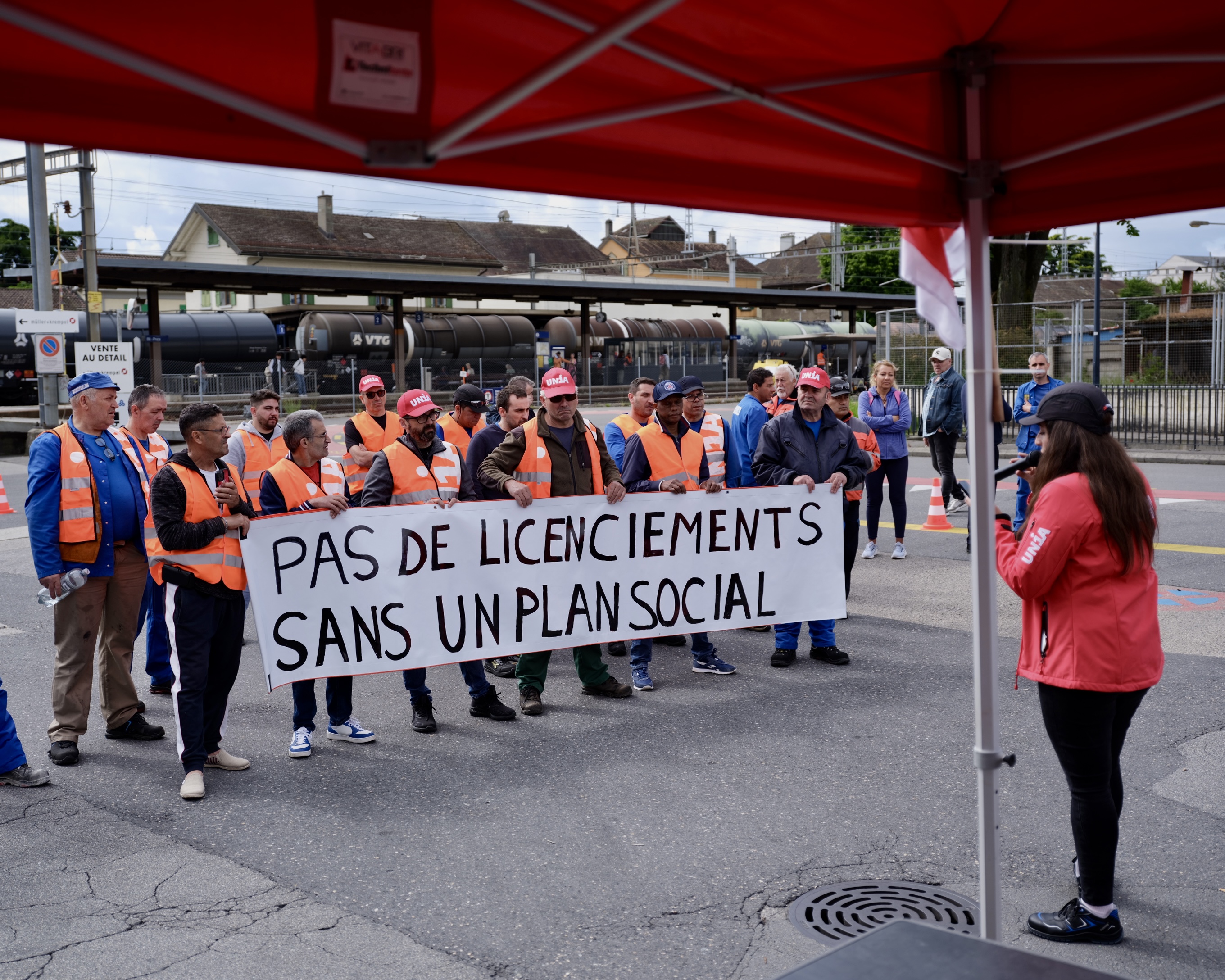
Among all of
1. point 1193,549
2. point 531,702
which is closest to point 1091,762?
point 531,702

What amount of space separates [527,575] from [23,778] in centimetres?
294

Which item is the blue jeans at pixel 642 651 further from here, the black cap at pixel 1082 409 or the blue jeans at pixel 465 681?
the black cap at pixel 1082 409

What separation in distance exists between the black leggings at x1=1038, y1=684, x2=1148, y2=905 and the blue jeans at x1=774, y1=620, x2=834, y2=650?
3.90 metres

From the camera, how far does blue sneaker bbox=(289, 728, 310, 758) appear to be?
6227mm

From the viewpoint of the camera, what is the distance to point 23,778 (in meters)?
5.78

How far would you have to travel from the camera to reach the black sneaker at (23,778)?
19.0 ft

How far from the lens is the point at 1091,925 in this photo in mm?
4043

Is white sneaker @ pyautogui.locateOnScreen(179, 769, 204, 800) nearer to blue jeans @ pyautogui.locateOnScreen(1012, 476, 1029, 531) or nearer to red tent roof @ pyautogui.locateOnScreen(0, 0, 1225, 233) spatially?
red tent roof @ pyautogui.locateOnScreen(0, 0, 1225, 233)

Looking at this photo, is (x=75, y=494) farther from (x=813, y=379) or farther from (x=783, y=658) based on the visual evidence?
(x=813, y=379)

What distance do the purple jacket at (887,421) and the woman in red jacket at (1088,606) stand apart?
7647 millimetres

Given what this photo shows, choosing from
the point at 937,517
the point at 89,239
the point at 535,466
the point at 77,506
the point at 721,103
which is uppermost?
the point at 89,239

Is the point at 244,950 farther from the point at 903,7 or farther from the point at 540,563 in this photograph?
the point at 903,7

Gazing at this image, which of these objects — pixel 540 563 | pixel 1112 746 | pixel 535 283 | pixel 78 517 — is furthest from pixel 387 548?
pixel 535 283

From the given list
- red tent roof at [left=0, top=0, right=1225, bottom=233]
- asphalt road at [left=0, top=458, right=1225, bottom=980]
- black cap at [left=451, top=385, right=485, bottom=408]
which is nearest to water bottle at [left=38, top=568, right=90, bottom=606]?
asphalt road at [left=0, top=458, right=1225, bottom=980]
